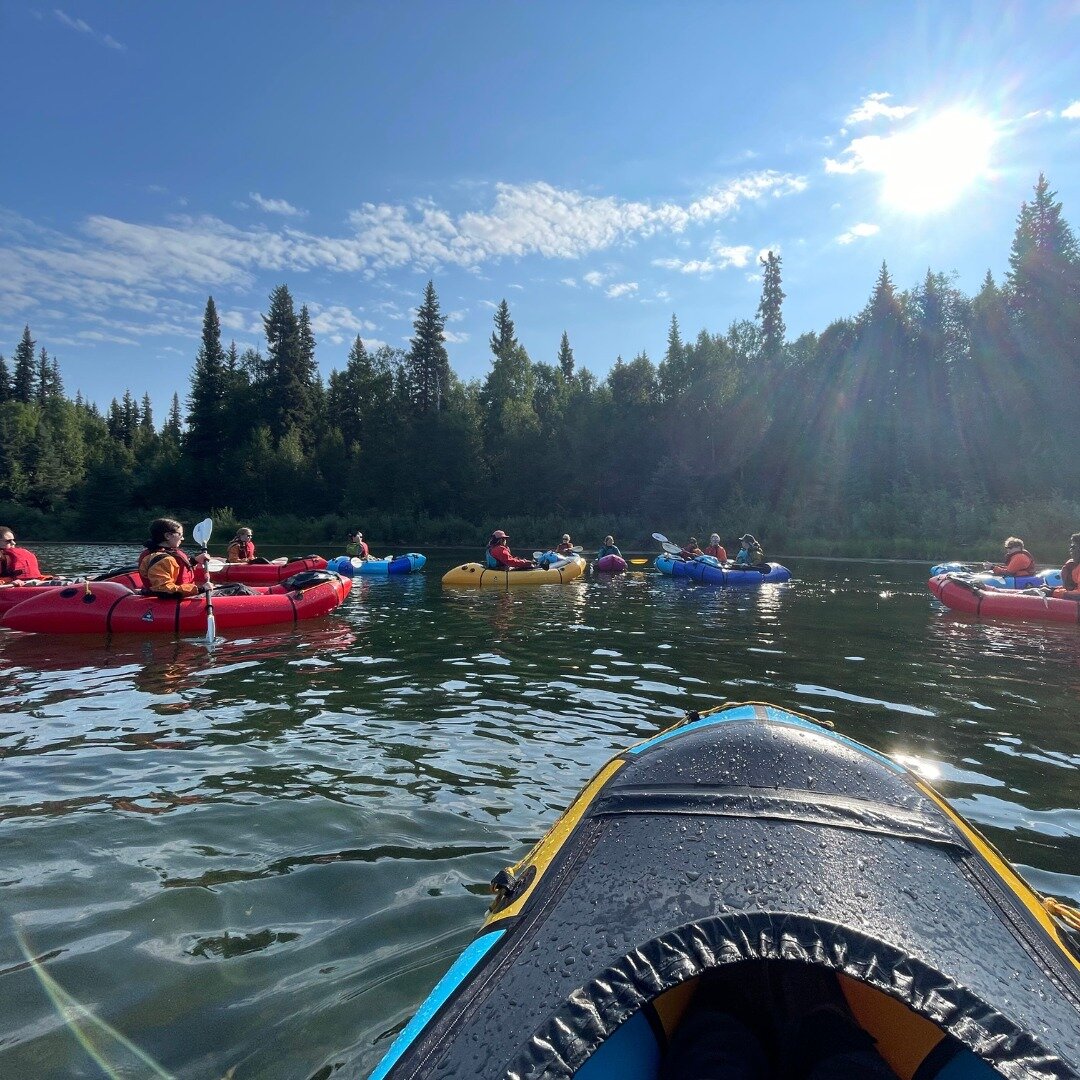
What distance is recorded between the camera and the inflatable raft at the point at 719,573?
688 inches

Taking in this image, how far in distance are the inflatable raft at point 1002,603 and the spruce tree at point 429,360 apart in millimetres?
41507

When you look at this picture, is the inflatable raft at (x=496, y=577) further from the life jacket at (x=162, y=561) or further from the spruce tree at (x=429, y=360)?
the spruce tree at (x=429, y=360)

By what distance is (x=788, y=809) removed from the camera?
191 centimetres

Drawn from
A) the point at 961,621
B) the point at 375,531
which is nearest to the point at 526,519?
the point at 375,531

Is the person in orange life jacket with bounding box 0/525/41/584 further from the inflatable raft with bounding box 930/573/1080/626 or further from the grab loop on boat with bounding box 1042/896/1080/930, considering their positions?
the inflatable raft with bounding box 930/573/1080/626

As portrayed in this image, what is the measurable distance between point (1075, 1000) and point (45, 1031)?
2793mm

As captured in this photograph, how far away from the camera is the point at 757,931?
1.46m

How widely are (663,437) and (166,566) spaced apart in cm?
3519

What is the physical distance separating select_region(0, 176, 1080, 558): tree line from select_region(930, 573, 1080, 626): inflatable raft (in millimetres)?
15738

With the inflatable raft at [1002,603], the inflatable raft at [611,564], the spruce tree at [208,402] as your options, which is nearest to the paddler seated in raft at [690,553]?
the inflatable raft at [611,564]

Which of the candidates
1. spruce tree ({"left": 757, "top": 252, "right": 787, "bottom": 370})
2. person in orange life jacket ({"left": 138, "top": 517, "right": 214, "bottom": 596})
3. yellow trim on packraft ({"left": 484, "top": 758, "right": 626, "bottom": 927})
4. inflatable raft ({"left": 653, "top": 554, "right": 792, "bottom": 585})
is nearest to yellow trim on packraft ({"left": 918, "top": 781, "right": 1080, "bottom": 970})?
yellow trim on packraft ({"left": 484, "top": 758, "right": 626, "bottom": 927})

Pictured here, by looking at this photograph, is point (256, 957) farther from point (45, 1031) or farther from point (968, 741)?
point (968, 741)

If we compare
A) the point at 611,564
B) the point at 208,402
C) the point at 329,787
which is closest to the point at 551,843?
the point at 329,787

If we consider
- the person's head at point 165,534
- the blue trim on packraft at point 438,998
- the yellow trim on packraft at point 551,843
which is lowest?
the blue trim on packraft at point 438,998
